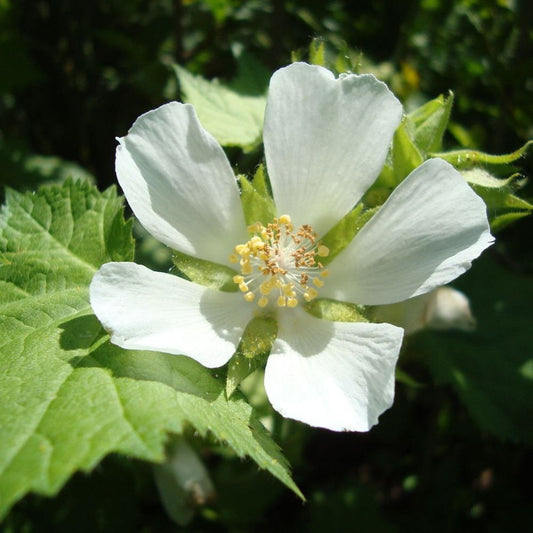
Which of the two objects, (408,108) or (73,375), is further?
(408,108)

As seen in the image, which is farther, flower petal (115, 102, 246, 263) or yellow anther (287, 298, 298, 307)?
yellow anther (287, 298, 298, 307)

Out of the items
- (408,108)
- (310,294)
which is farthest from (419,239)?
(408,108)

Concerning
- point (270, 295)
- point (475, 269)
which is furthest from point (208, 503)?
point (475, 269)

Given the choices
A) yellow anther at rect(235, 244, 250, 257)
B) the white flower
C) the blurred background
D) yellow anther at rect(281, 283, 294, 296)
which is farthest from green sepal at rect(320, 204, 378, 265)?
the blurred background

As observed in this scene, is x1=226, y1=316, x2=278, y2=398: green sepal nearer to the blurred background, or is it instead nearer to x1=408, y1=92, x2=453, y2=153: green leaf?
x1=408, y1=92, x2=453, y2=153: green leaf

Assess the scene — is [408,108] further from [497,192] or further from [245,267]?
[245,267]

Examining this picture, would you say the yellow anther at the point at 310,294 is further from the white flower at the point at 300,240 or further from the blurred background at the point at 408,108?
the blurred background at the point at 408,108

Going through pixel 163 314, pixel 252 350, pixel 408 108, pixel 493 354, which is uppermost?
pixel 163 314
